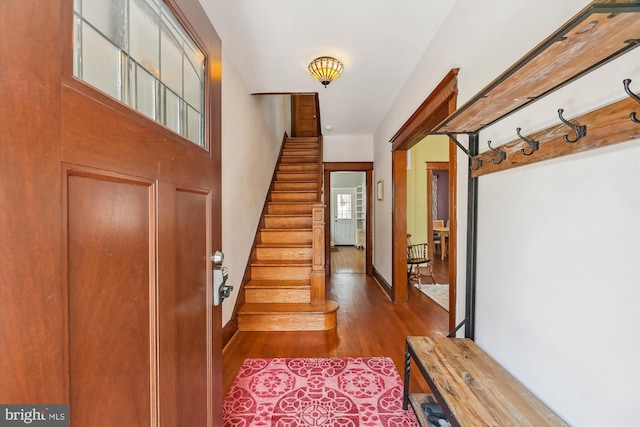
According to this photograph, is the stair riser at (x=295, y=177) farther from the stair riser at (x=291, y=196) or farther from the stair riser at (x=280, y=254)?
the stair riser at (x=280, y=254)

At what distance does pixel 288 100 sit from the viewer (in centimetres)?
559

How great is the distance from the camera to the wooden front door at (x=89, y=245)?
397 mm

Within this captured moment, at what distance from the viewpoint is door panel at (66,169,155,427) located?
50 centimetres

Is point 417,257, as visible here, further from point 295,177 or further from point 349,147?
point 295,177

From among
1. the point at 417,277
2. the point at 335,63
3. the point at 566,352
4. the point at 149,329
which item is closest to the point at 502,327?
the point at 566,352

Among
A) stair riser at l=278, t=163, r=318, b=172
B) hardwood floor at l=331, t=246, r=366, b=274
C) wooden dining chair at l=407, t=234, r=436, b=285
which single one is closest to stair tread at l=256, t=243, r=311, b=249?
wooden dining chair at l=407, t=234, r=436, b=285

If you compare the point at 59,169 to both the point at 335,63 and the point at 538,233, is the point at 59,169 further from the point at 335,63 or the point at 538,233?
the point at 335,63

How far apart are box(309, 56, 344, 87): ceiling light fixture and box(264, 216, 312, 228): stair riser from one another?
1.83 metres

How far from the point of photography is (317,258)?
2.65 metres

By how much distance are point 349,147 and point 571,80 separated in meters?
3.94

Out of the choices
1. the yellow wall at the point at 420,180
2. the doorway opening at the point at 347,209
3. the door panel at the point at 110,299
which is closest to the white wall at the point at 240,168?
the door panel at the point at 110,299

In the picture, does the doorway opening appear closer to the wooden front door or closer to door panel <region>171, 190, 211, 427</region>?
door panel <region>171, 190, 211, 427</region>

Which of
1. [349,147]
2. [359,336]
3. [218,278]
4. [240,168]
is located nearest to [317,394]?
[359,336]

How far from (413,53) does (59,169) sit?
8.00 ft
